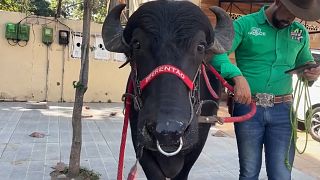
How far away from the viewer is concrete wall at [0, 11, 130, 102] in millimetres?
9656

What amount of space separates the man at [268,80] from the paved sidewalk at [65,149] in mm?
1986

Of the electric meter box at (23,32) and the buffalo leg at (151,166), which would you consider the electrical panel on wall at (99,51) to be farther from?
the buffalo leg at (151,166)

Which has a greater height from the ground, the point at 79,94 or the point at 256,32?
the point at 256,32

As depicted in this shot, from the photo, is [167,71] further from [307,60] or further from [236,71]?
[307,60]

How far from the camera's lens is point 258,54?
8.84 feet

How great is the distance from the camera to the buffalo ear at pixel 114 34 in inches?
90.3

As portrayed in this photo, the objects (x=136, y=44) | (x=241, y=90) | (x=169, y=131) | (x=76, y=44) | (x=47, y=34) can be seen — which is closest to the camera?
(x=169, y=131)

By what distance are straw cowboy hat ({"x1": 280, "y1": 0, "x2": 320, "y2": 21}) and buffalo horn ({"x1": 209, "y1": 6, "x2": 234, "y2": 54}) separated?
1.19 ft

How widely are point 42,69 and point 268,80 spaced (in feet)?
26.7

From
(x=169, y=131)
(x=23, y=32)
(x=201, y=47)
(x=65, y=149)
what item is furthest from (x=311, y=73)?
(x=23, y=32)

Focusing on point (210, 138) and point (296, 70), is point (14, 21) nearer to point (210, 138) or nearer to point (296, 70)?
point (210, 138)

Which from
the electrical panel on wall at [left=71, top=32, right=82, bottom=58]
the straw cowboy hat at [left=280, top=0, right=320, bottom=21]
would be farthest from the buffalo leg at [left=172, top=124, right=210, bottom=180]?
the electrical panel on wall at [left=71, top=32, right=82, bottom=58]

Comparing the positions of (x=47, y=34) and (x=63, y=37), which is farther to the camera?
(x=63, y=37)

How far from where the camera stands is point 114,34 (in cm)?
245
